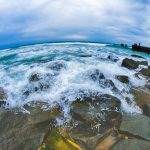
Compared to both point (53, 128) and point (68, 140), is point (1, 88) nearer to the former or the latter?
point (53, 128)

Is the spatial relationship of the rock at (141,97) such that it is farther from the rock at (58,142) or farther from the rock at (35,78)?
the rock at (35,78)

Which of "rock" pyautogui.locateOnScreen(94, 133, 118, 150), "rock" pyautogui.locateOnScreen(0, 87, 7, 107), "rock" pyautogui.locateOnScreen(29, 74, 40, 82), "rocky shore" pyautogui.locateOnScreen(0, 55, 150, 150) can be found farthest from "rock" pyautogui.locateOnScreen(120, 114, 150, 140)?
"rock" pyautogui.locateOnScreen(29, 74, 40, 82)

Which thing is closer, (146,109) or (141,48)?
(146,109)

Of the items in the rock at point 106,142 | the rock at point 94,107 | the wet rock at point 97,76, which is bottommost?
the rock at point 106,142

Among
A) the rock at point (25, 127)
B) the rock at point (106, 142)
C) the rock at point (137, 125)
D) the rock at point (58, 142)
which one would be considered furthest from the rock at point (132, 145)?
the rock at point (25, 127)

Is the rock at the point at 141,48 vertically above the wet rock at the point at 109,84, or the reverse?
the wet rock at the point at 109,84

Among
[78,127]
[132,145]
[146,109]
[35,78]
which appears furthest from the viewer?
[35,78]

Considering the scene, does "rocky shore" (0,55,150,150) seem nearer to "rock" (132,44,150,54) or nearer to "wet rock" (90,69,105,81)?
"wet rock" (90,69,105,81)

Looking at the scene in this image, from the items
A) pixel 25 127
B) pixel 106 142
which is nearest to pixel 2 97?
pixel 25 127

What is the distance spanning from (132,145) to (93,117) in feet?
4.15

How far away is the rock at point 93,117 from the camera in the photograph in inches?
203

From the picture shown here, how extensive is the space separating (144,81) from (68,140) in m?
5.29

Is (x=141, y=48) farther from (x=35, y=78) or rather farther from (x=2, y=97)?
(x=2, y=97)

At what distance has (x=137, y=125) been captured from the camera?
550 centimetres
